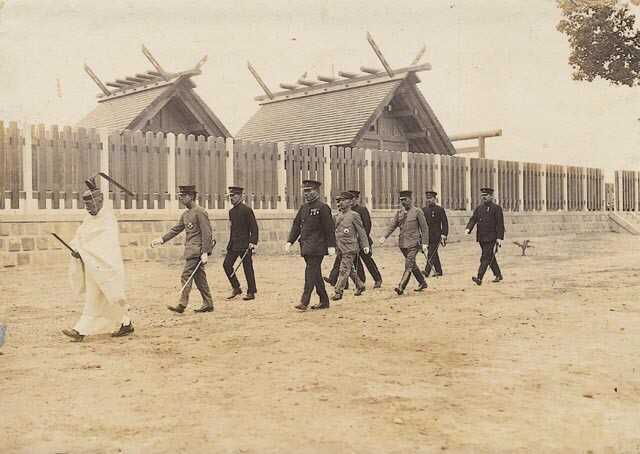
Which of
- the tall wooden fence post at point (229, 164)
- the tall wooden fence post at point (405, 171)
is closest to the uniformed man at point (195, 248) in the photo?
the tall wooden fence post at point (229, 164)

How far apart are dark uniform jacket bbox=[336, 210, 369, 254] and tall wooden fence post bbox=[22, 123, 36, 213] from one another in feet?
19.6

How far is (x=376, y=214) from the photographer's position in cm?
1845

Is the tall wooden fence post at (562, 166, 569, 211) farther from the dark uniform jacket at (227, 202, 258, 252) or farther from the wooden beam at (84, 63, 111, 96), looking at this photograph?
the dark uniform jacket at (227, 202, 258, 252)

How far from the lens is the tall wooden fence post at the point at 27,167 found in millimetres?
12656

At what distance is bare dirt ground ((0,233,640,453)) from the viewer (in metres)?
4.04

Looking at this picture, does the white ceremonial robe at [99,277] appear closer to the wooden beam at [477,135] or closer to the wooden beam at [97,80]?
the wooden beam at [97,80]

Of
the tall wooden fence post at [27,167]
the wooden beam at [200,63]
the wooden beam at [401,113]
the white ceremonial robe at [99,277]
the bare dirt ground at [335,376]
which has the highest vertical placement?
the wooden beam at [200,63]

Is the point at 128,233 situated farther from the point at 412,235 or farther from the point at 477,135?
the point at 477,135

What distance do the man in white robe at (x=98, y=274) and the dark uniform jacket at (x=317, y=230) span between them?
9.08 feet

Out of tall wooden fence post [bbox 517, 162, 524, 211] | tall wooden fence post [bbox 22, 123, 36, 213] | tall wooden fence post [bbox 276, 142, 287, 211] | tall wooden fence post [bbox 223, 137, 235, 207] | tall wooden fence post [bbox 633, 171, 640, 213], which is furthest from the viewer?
tall wooden fence post [bbox 633, 171, 640, 213]

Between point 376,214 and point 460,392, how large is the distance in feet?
44.4

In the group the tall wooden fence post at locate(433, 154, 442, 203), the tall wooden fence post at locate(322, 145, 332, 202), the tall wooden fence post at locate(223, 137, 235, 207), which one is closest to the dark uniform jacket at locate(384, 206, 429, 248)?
the tall wooden fence post at locate(223, 137, 235, 207)

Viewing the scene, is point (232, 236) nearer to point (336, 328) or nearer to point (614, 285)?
point (336, 328)

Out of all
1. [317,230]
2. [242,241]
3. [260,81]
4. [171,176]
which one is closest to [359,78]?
[260,81]
